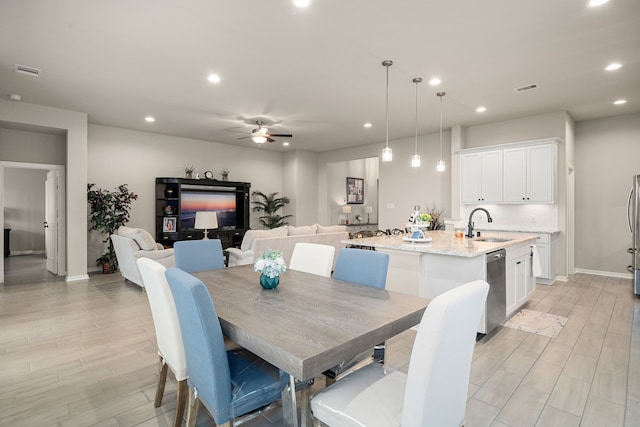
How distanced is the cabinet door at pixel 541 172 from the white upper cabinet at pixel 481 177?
0.46 meters

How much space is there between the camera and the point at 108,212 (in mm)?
6180

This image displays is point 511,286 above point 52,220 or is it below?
below

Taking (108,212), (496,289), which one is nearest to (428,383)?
(496,289)

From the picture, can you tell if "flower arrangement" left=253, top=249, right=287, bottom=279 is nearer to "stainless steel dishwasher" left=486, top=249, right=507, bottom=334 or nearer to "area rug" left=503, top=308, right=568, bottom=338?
"stainless steel dishwasher" left=486, top=249, right=507, bottom=334

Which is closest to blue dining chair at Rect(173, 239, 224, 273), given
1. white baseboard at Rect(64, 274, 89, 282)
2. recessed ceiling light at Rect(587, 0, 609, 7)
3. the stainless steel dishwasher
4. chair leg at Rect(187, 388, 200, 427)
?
chair leg at Rect(187, 388, 200, 427)

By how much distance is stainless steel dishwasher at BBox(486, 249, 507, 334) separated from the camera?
3.07 meters

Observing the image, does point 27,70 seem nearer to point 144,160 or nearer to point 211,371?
point 144,160

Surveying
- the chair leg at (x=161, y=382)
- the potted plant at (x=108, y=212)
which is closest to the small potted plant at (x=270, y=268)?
the chair leg at (x=161, y=382)

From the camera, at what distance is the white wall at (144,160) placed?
6465 millimetres

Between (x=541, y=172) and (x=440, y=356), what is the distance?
18.4ft

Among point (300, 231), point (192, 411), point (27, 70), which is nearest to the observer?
point (192, 411)

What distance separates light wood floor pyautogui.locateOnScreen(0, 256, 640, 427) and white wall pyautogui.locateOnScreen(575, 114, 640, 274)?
1882 millimetres

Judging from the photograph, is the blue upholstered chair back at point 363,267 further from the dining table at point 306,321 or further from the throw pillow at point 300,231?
the throw pillow at point 300,231

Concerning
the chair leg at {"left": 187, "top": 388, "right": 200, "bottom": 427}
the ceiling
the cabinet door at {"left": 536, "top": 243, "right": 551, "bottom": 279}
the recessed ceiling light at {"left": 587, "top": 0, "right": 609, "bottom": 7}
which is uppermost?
the ceiling
